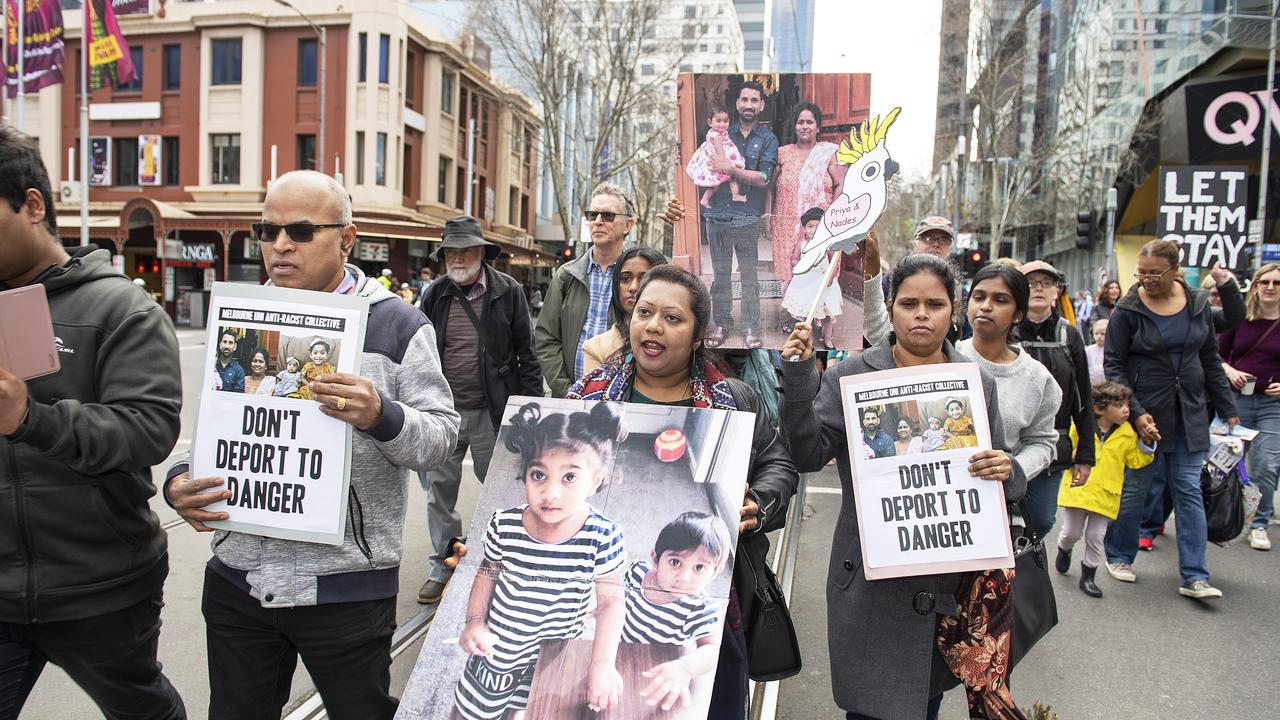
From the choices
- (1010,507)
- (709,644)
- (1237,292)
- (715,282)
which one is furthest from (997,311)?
(1237,292)

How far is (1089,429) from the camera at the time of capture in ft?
15.0

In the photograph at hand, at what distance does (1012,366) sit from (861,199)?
120cm

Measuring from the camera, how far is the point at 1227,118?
Result: 20.7m

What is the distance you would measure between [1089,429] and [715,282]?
2178 millimetres

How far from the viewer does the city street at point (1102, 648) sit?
4.02 m

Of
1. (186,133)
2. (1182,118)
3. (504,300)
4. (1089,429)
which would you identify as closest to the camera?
(1089,429)

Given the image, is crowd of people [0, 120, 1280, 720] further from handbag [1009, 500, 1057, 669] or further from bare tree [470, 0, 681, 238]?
bare tree [470, 0, 681, 238]

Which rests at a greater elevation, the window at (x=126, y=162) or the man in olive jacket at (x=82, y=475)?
the window at (x=126, y=162)

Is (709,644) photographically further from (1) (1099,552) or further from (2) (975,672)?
(1) (1099,552)

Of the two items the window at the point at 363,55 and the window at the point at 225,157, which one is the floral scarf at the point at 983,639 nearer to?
the window at the point at 363,55

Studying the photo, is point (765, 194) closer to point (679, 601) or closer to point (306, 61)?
point (679, 601)

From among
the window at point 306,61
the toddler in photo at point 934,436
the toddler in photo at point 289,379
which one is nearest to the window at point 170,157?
the window at point 306,61

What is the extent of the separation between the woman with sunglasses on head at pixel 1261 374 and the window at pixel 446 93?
123ft

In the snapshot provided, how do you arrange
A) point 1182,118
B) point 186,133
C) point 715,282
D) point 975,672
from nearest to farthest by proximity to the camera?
point 975,672 < point 715,282 < point 1182,118 < point 186,133
